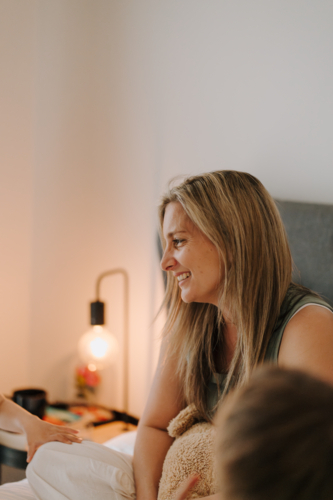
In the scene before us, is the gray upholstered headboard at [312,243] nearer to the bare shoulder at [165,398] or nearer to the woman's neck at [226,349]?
the woman's neck at [226,349]

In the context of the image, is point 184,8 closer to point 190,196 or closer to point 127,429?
point 190,196

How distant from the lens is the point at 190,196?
1113mm

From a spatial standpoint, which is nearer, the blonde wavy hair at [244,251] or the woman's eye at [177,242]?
the blonde wavy hair at [244,251]

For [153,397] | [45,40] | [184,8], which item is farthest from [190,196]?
[45,40]

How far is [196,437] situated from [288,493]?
66 cm

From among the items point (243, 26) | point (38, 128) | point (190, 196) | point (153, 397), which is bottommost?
point (153, 397)

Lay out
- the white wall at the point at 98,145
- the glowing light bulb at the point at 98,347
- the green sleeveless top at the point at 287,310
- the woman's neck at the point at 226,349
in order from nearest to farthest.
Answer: the green sleeveless top at the point at 287,310 → the woman's neck at the point at 226,349 → the white wall at the point at 98,145 → the glowing light bulb at the point at 98,347

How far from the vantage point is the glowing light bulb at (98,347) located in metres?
1.88

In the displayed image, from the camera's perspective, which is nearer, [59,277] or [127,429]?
[127,429]

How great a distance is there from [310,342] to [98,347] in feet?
3.80

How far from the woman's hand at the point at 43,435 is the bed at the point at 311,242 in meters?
0.24

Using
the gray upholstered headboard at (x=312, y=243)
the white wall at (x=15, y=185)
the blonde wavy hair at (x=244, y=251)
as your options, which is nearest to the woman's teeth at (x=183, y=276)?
the blonde wavy hair at (x=244, y=251)

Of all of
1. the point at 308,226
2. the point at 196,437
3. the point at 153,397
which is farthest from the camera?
the point at 308,226

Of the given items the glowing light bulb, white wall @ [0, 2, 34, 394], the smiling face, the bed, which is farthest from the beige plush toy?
white wall @ [0, 2, 34, 394]
